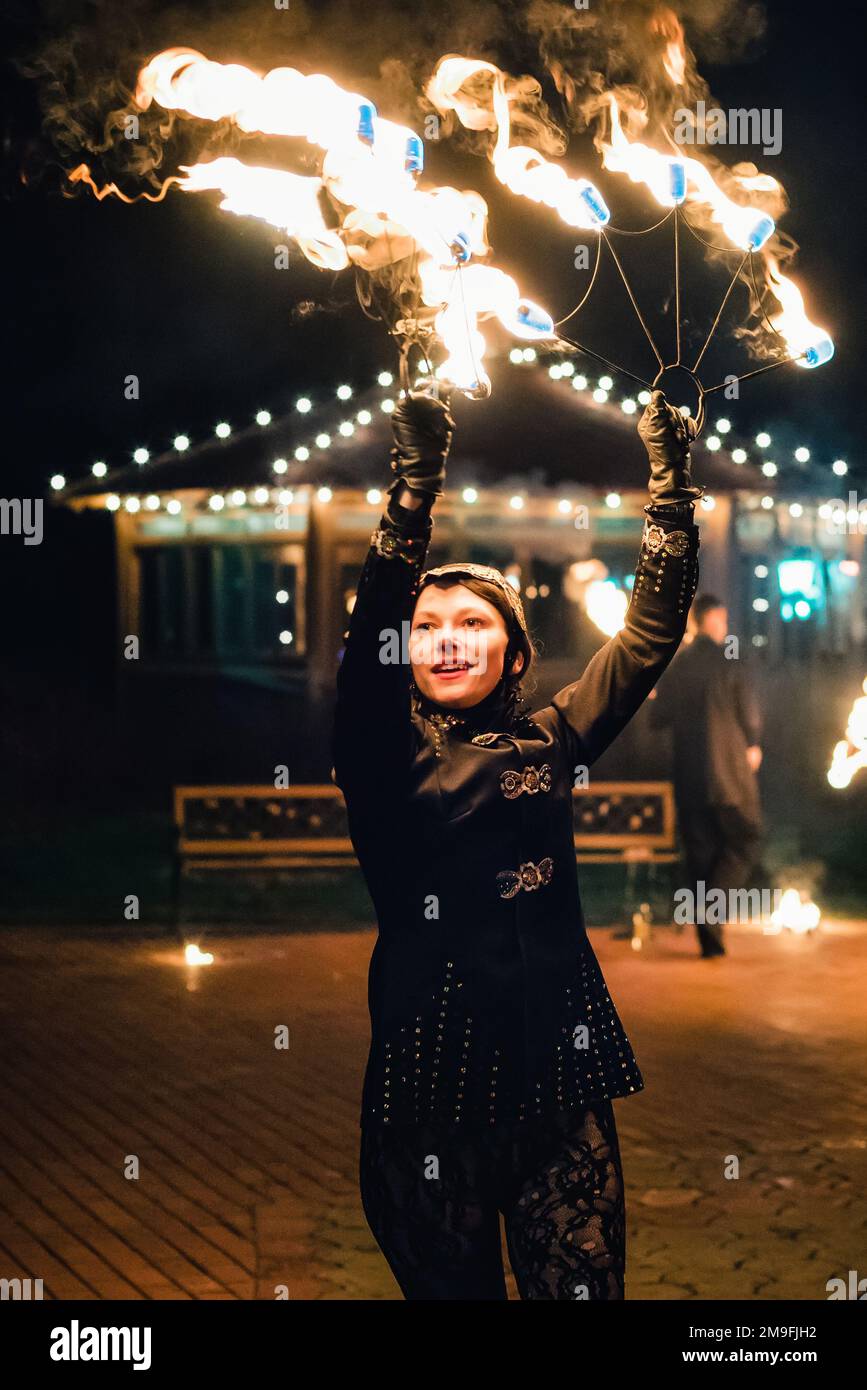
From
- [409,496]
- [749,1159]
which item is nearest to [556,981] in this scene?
[409,496]

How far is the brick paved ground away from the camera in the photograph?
552 cm

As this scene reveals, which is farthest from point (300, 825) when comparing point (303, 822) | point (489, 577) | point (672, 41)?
point (489, 577)

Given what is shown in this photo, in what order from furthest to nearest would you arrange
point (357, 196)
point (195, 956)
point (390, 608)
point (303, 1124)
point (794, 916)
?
point (794, 916) < point (195, 956) < point (303, 1124) < point (357, 196) < point (390, 608)

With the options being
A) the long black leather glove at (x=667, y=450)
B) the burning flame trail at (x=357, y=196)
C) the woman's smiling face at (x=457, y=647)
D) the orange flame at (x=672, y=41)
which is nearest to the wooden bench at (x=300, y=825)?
the orange flame at (x=672, y=41)

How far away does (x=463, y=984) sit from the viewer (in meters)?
3.48

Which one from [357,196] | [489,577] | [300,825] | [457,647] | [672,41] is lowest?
[300,825]

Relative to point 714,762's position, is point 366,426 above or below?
above

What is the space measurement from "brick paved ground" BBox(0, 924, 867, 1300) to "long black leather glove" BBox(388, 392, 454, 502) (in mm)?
2922

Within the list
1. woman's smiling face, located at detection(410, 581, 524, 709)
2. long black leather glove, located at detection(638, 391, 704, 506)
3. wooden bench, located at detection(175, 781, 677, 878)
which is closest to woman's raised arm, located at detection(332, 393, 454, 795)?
woman's smiling face, located at detection(410, 581, 524, 709)

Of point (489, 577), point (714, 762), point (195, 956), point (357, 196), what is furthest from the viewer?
point (195, 956)

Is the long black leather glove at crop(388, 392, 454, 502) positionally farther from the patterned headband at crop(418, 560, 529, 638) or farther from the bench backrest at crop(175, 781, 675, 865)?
the bench backrest at crop(175, 781, 675, 865)

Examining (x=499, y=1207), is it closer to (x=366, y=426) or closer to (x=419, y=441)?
(x=419, y=441)

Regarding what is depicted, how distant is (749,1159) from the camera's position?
668cm

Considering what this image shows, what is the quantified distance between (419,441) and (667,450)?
697 millimetres
